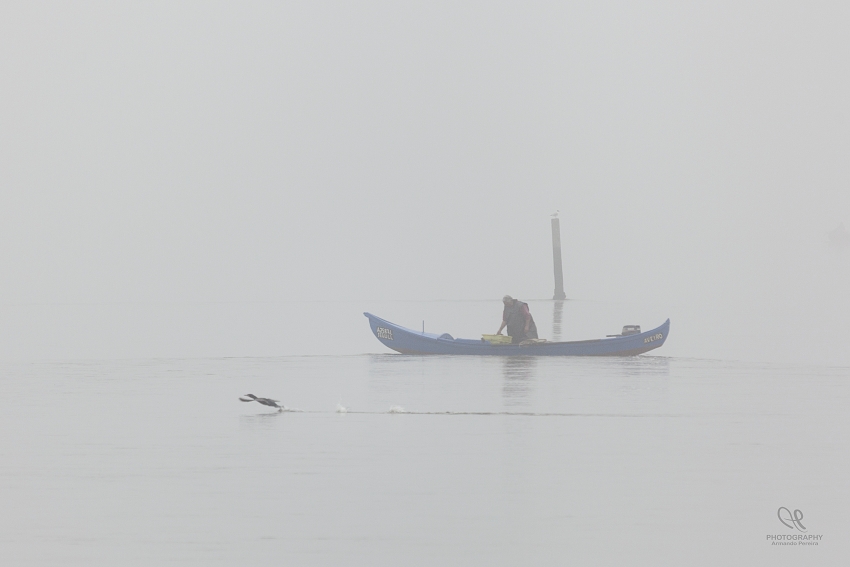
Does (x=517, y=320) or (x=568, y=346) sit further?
(x=568, y=346)

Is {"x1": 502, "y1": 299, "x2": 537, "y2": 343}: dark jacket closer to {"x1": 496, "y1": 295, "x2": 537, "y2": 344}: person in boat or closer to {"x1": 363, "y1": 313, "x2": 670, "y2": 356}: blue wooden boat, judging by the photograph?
{"x1": 496, "y1": 295, "x2": 537, "y2": 344}: person in boat

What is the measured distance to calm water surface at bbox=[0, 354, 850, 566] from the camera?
41.4ft

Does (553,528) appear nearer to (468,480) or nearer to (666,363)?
(468,480)

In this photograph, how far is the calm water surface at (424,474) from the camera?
1263cm

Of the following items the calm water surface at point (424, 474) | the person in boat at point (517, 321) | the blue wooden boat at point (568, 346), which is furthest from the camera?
the blue wooden boat at point (568, 346)

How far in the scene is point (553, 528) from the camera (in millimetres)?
13383

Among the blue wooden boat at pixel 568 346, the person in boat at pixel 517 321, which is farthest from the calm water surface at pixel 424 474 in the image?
the blue wooden boat at pixel 568 346

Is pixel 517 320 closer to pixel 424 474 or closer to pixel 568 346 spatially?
pixel 568 346

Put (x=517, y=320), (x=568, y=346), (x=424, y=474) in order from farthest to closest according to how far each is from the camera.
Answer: (x=568, y=346)
(x=517, y=320)
(x=424, y=474)

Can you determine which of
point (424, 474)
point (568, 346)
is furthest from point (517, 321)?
point (424, 474)

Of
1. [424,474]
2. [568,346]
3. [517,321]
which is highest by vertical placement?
[517,321]

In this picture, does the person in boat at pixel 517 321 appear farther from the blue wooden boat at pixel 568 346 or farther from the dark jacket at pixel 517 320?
the blue wooden boat at pixel 568 346

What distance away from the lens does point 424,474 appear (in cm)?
1653

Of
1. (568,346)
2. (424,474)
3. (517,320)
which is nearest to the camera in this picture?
(424,474)
